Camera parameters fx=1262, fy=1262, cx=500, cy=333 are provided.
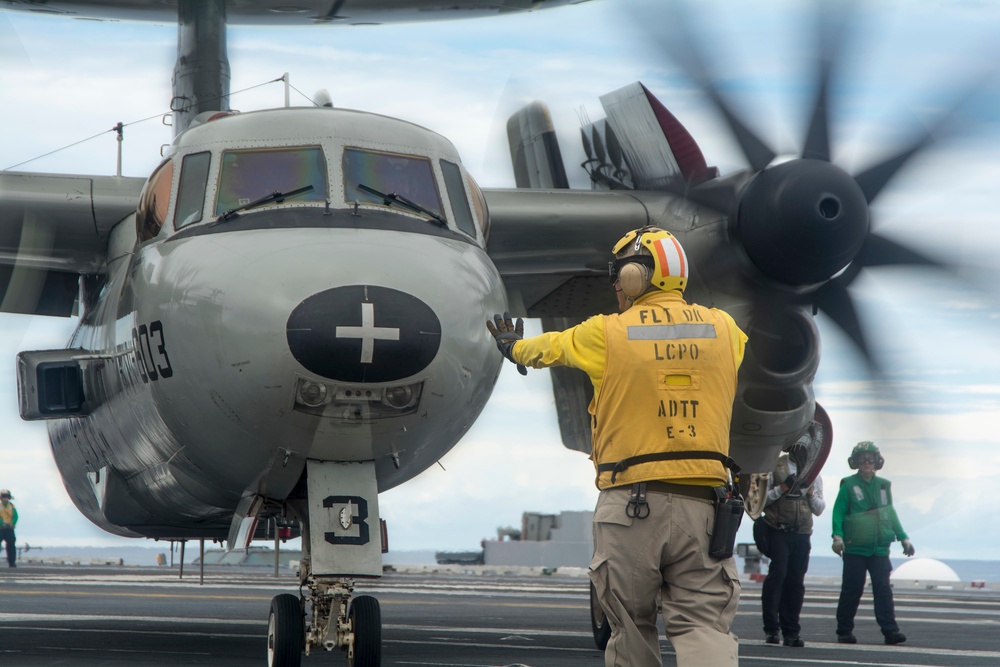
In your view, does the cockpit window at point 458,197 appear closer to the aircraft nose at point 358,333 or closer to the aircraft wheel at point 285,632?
the aircraft nose at point 358,333

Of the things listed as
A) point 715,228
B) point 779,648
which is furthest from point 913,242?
point 779,648

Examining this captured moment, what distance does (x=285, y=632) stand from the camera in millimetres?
7562

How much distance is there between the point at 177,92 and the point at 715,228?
21.6 feet

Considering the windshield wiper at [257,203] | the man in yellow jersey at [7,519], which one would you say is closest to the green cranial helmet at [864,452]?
the windshield wiper at [257,203]

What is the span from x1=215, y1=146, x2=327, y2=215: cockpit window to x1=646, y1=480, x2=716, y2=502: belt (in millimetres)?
3540

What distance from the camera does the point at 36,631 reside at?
1316 cm

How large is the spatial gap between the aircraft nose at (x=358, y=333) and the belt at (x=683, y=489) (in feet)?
6.41

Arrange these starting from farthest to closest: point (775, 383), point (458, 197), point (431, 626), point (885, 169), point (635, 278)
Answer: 1. point (431, 626)
2. point (775, 383)
3. point (885, 169)
4. point (458, 197)
5. point (635, 278)

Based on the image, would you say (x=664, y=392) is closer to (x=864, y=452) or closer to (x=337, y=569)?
(x=337, y=569)

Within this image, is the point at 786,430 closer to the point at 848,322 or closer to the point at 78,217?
the point at 848,322

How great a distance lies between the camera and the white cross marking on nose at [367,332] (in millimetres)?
6867

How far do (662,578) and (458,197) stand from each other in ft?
13.4

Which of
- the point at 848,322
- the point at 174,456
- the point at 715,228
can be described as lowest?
the point at 174,456

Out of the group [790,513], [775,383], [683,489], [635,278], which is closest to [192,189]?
[635,278]
